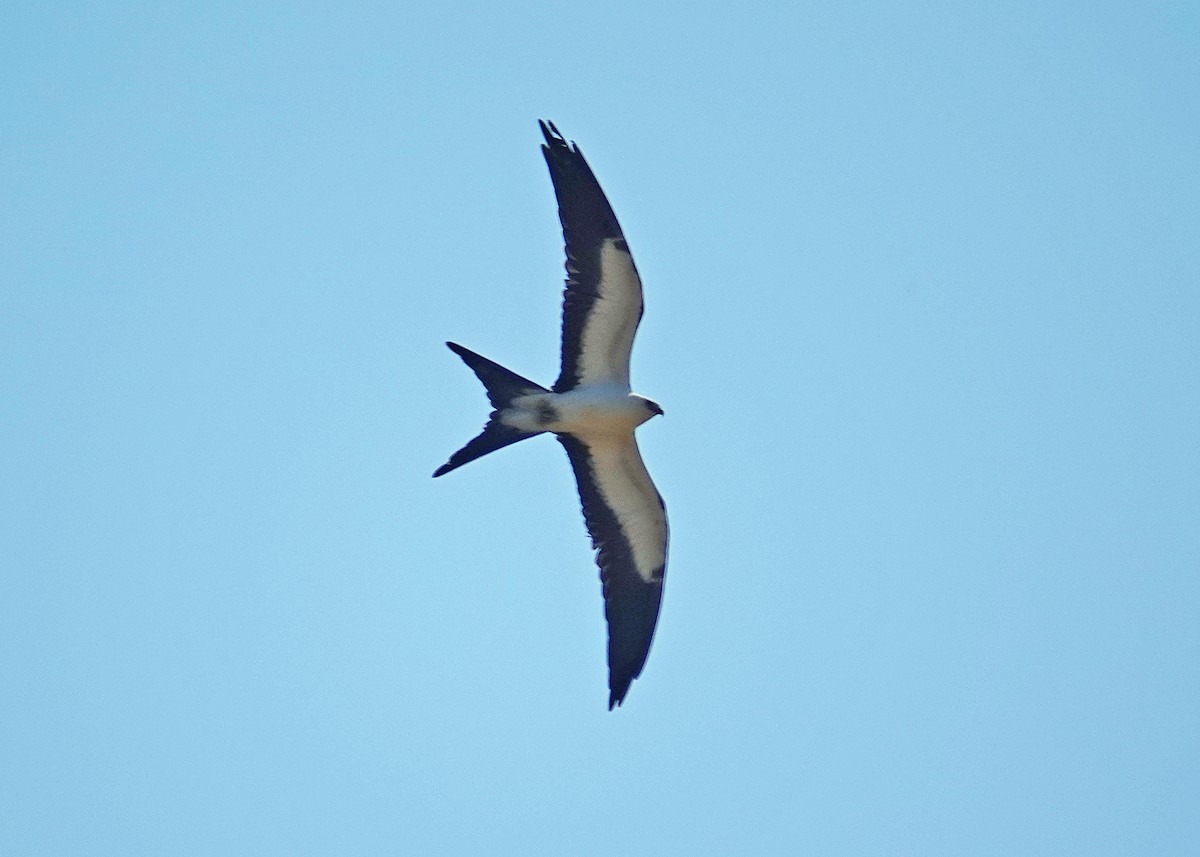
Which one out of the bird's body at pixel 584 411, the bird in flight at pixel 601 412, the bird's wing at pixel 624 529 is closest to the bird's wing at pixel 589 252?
the bird in flight at pixel 601 412

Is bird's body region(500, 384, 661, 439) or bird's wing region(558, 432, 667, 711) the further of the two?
bird's wing region(558, 432, 667, 711)

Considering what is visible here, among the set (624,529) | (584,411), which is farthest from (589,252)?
(624,529)

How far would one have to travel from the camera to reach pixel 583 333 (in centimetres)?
1299

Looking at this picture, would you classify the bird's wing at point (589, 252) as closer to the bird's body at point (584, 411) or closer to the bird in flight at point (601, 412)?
the bird in flight at point (601, 412)

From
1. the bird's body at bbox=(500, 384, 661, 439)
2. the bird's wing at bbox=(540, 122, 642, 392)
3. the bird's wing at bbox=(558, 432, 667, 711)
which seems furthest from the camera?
the bird's wing at bbox=(558, 432, 667, 711)

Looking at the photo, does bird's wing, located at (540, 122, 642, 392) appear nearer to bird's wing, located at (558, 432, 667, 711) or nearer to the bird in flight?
the bird in flight

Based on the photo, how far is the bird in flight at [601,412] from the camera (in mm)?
12656

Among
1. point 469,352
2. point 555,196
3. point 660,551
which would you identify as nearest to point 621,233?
point 555,196

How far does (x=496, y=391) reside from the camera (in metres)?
12.9

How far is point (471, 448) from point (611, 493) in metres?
1.38

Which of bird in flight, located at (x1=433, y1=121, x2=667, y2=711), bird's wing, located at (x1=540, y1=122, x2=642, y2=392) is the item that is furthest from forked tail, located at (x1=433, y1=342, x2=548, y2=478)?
bird's wing, located at (x1=540, y1=122, x2=642, y2=392)

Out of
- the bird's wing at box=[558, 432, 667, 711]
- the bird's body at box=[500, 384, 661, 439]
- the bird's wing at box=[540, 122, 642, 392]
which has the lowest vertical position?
the bird's wing at box=[558, 432, 667, 711]

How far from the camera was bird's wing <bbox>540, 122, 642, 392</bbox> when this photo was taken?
41.5 ft

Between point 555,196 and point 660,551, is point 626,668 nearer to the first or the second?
point 660,551
